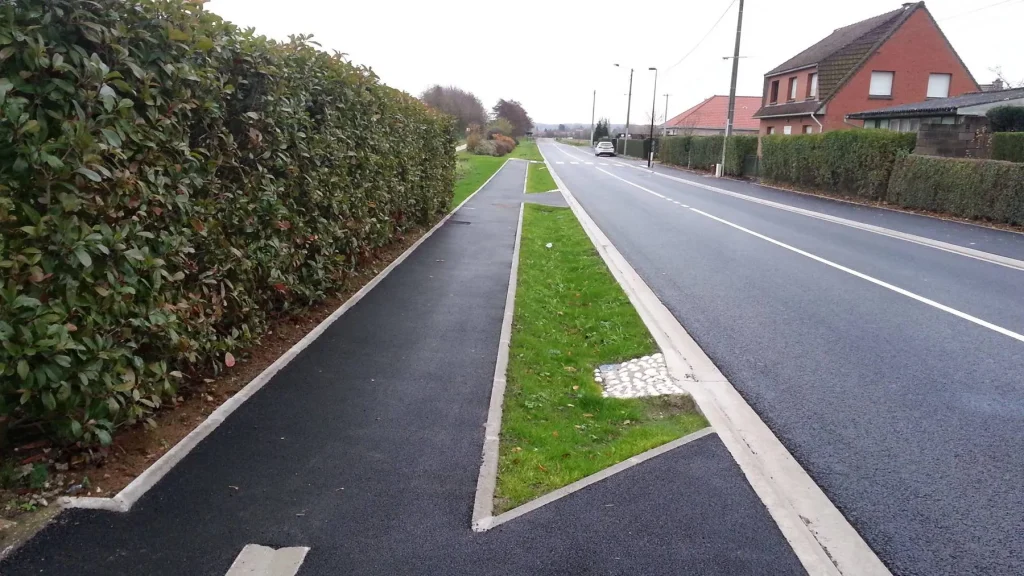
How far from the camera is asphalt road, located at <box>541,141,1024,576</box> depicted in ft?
13.0

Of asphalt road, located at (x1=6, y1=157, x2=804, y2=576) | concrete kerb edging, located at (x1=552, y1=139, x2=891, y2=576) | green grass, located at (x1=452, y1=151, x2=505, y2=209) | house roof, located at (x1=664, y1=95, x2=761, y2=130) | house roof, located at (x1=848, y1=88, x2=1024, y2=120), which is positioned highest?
house roof, located at (x1=664, y1=95, x2=761, y2=130)

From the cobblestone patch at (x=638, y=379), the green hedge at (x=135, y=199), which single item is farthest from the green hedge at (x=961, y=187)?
the green hedge at (x=135, y=199)

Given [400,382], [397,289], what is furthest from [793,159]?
[400,382]

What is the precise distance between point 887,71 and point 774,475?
4224cm

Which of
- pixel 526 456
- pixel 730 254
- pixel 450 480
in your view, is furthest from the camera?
pixel 730 254

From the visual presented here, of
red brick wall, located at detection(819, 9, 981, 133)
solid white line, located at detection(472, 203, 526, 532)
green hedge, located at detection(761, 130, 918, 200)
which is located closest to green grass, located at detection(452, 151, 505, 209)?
green hedge, located at detection(761, 130, 918, 200)

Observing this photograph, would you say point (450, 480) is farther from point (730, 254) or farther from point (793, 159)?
point (793, 159)

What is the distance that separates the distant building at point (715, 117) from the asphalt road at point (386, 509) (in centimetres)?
7182

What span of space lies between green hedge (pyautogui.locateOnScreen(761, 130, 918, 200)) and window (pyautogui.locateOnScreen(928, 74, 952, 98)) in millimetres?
13493

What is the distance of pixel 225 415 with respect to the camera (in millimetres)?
5023

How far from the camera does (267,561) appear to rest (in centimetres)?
342

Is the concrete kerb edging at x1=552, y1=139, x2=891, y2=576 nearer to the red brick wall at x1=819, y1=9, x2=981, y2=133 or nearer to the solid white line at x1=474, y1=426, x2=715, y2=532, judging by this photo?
the solid white line at x1=474, y1=426, x2=715, y2=532

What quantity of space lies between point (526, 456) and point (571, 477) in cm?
39

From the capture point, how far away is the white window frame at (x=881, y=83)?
40.1 m
